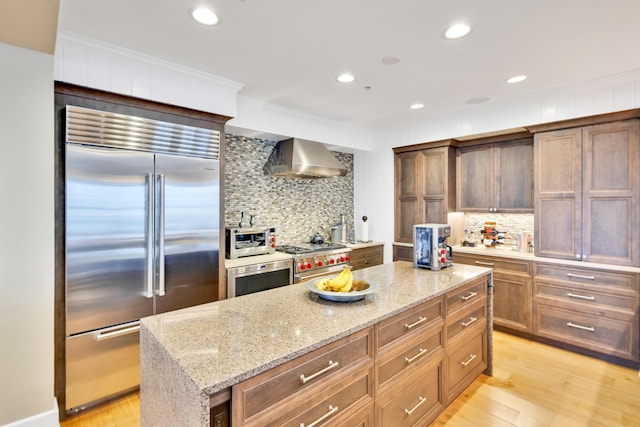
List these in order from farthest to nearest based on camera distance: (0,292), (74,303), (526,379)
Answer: (526,379), (74,303), (0,292)

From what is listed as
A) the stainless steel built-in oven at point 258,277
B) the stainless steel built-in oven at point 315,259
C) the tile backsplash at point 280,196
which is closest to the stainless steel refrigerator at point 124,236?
the stainless steel built-in oven at point 258,277

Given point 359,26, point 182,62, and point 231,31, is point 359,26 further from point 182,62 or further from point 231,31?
point 182,62

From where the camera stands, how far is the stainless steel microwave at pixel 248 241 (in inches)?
130

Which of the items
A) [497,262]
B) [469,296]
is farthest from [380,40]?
[497,262]

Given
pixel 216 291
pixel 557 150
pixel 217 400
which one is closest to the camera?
pixel 217 400

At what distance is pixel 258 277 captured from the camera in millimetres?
3275

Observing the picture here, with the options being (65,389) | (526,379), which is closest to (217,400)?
(65,389)

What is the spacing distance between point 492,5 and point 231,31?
161 cm

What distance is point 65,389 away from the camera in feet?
7.34

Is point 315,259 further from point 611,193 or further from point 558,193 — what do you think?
point 611,193

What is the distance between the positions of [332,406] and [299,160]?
2.83 meters

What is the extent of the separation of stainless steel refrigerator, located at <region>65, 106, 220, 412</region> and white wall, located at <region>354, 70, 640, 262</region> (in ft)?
9.45

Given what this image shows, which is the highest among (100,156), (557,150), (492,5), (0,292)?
(492,5)

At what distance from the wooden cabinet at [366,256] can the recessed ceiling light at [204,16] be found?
3192mm
